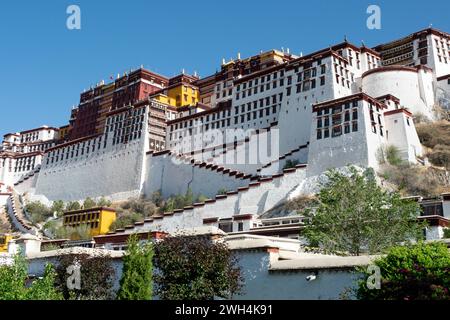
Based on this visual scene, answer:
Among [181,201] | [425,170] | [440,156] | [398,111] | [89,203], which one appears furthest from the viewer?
[89,203]

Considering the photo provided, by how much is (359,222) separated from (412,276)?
9970mm

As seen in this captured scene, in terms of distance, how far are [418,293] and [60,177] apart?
67.1 metres

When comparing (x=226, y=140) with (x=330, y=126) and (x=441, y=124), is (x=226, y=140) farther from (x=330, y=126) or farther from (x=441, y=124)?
(x=441, y=124)

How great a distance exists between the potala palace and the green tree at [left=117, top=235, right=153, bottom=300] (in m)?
21.6

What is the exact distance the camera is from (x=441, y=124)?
52.9m

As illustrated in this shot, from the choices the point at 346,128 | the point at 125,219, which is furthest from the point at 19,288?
the point at 125,219

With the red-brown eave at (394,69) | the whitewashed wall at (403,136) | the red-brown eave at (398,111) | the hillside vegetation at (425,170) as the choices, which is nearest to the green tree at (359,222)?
the hillside vegetation at (425,170)

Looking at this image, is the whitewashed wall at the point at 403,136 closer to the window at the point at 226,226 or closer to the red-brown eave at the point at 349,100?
the red-brown eave at the point at 349,100

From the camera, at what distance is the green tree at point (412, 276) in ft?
35.6

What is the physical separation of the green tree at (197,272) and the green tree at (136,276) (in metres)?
0.32

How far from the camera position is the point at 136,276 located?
1377cm

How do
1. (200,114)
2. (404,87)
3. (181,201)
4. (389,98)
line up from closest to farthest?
(389,98)
(404,87)
(181,201)
(200,114)

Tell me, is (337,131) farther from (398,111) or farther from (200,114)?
(200,114)

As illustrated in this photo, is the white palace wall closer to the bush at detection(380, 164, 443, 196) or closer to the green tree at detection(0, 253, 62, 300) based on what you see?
the bush at detection(380, 164, 443, 196)
